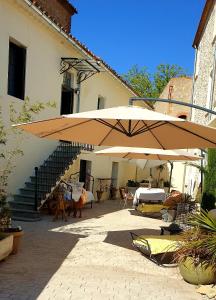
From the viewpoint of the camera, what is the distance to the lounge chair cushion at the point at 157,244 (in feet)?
23.1

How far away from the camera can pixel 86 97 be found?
57.0 feet

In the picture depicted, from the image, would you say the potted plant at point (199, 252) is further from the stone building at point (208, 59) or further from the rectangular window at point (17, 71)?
the rectangular window at point (17, 71)

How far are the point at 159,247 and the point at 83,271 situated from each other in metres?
1.54

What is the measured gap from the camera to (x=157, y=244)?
23.7 ft

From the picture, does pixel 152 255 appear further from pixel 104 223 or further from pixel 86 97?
pixel 86 97

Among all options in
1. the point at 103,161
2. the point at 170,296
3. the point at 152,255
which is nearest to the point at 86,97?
the point at 103,161

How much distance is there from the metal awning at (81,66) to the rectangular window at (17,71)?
8.06 ft

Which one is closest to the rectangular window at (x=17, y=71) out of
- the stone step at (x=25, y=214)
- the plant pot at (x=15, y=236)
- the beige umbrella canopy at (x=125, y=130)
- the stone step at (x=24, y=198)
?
the stone step at (x=24, y=198)

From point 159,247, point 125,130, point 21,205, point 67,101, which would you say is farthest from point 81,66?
point 159,247

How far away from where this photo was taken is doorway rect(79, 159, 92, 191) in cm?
1756

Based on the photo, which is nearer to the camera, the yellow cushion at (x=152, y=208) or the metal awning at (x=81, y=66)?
the yellow cushion at (x=152, y=208)

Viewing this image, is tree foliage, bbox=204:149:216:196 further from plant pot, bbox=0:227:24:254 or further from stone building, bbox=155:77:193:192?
stone building, bbox=155:77:193:192

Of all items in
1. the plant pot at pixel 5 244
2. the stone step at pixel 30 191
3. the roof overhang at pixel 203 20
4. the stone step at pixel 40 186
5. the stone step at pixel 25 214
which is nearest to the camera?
the plant pot at pixel 5 244

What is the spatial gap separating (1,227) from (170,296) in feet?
10.9
